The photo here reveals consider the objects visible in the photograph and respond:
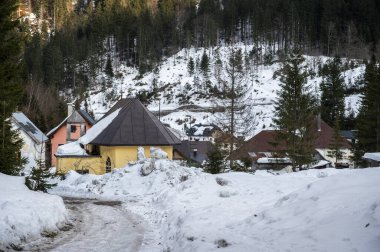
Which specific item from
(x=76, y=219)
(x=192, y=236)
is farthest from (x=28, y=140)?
(x=192, y=236)

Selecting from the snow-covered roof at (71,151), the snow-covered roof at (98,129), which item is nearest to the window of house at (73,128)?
the snow-covered roof at (98,129)

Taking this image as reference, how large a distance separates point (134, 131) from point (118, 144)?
221 centimetres

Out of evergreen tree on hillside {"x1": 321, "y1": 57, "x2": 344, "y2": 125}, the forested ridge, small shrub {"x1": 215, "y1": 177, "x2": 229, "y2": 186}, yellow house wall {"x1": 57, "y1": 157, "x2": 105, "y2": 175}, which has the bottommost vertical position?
yellow house wall {"x1": 57, "y1": 157, "x2": 105, "y2": 175}

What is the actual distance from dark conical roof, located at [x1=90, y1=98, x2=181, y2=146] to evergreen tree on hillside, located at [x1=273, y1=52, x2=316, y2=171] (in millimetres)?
9582

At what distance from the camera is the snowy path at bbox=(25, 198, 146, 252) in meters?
10.2

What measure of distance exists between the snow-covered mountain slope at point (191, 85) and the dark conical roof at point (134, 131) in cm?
3920

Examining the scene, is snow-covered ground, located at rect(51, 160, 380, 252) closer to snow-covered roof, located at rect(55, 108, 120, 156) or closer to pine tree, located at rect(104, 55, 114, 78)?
snow-covered roof, located at rect(55, 108, 120, 156)

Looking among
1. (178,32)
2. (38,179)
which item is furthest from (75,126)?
(178,32)

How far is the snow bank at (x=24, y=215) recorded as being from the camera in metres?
10.1

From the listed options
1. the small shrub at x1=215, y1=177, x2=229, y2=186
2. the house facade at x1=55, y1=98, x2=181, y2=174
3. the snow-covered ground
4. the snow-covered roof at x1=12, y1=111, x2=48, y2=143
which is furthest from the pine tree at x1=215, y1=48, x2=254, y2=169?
the snow-covered roof at x1=12, y1=111, x2=48, y2=143

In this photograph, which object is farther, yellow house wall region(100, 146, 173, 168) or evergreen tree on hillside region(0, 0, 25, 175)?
yellow house wall region(100, 146, 173, 168)

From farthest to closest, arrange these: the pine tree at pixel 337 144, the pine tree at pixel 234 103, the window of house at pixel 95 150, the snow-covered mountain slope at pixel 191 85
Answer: the snow-covered mountain slope at pixel 191 85 < the pine tree at pixel 337 144 < the window of house at pixel 95 150 < the pine tree at pixel 234 103

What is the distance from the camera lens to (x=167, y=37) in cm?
12838

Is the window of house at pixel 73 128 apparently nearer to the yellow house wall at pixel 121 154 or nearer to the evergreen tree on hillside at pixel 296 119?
the yellow house wall at pixel 121 154
